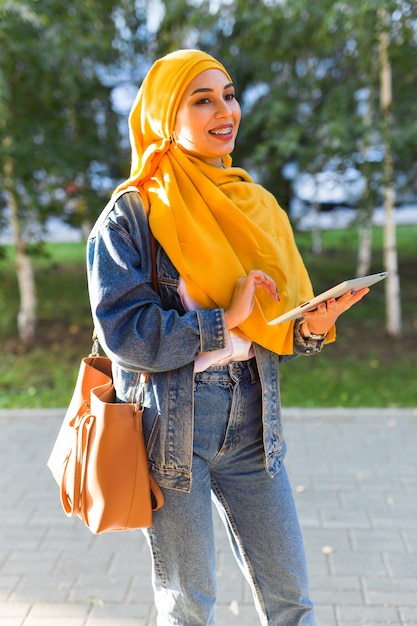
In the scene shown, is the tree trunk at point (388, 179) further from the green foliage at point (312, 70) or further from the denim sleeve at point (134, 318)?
the denim sleeve at point (134, 318)

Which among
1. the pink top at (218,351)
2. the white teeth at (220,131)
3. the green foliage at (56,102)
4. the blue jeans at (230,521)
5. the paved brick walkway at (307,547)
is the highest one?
the green foliage at (56,102)

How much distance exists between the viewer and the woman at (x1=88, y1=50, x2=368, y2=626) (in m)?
1.93

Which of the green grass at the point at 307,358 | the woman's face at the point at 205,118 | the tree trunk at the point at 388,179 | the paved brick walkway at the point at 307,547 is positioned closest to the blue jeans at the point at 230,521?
the woman's face at the point at 205,118

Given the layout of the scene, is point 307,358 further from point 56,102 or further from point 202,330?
point 202,330

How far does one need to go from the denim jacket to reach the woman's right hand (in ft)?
0.13

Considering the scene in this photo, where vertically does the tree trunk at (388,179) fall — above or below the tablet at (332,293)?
above

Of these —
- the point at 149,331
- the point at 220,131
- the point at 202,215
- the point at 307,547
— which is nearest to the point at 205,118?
the point at 220,131

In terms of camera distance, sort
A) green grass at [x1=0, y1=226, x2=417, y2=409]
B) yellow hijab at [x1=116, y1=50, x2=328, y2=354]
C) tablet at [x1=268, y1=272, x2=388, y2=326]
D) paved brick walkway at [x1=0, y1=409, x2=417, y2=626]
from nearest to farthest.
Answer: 1. tablet at [x1=268, y1=272, x2=388, y2=326]
2. yellow hijab at [x1=116, y1=50, x2=328, y2=354]
3. paved brick walkway at [x1=0, y1=409, x2=417, y2=626]
4. green grass at [x1=0, y1=226, x2=417, y2=409]

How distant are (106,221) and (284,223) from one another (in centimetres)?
59

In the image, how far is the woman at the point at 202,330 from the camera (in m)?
1.93

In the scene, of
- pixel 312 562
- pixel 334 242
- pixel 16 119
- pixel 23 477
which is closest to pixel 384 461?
pixel 312 562

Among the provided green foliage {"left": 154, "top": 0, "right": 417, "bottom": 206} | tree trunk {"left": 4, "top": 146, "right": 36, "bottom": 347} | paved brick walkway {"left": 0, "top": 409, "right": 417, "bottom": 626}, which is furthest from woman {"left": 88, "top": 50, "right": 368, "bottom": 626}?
tree trunk {"left": 4, "top": 146, "right": 36, "bottom": 347}

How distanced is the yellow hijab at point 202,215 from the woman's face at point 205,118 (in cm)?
2

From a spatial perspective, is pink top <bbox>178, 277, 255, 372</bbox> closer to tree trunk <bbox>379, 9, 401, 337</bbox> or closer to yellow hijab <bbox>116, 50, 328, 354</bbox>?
yellow hijab <bbox>116, 50, 328, 354</bbox>
